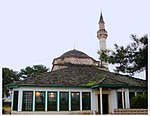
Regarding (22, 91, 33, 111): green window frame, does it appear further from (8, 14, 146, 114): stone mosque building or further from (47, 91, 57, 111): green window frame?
(47, 91, 57, 111): green window frame

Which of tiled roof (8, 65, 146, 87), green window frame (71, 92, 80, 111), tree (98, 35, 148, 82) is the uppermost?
tree (98, 35, 148, 82)

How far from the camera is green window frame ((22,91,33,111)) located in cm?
1070

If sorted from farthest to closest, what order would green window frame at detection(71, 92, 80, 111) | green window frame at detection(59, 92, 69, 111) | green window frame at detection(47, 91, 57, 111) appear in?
green window frame at detection(71, 92, 80, 111)
green window frame at detection(59, 92, 69, 111)
green window frame at detection(47, 91, 57, 111)

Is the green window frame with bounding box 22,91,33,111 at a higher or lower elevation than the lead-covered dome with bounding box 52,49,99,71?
lower

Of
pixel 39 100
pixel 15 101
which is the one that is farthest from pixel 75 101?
pixel 15 101

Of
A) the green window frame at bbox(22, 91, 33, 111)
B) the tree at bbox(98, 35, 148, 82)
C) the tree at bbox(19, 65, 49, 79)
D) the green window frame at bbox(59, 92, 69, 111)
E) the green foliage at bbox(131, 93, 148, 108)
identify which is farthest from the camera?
the tree at bbox(19, 65, 49, 79)

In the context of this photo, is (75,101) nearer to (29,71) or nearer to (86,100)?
(86,100)

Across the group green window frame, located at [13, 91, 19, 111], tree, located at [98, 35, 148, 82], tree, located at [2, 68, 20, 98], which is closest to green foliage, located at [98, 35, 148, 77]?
tree, located at [98, 35, 148, 82]

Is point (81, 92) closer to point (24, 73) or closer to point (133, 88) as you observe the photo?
point (133, 88)

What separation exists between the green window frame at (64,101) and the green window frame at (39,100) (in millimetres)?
853

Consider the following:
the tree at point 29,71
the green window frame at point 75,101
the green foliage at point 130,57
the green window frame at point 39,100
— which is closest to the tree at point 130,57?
the green foliage at point 130,57

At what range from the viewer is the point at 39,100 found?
35.9 ft

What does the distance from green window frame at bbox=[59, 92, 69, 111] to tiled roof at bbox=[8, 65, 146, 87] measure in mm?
513

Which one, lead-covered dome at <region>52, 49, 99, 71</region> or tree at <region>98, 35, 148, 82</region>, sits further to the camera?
lead-covered dome at <region>52, 49, 99, 71</region>
